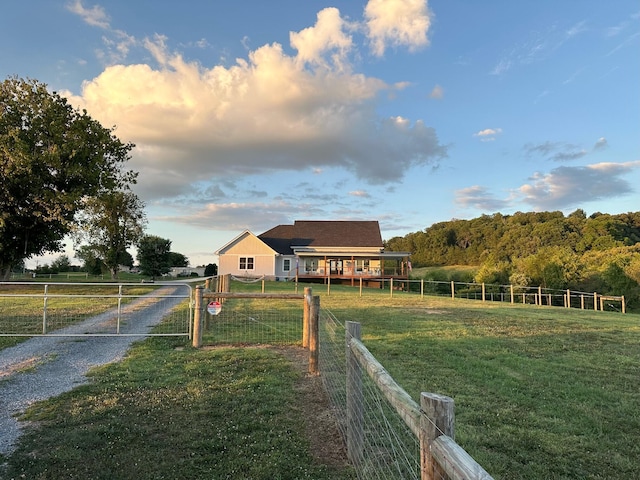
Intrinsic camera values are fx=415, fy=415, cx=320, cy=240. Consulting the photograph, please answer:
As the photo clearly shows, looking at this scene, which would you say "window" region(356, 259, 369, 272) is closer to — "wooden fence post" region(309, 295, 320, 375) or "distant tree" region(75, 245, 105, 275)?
"distant tree" region(75, 245, 105, 275)

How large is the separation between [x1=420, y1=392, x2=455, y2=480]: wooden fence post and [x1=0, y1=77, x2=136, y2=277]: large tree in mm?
23884

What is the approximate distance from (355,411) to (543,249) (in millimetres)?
48649

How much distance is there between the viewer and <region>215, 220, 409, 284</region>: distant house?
3688 centimetres

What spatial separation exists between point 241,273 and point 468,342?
29802mm

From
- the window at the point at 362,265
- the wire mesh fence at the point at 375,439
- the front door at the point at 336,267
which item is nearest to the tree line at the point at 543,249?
the window at the point at 362,265

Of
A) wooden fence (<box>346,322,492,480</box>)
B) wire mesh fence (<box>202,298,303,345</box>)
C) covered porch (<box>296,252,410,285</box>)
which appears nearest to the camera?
wooden fence (<box>346,322,492,480</box>)

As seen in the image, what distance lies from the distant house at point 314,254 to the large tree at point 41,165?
14.3 m

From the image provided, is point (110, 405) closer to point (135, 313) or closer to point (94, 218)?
point (135, 313)

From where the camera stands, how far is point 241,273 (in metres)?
36.9

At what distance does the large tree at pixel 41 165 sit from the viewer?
21.2 meters

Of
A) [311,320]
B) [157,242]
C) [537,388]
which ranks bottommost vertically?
[537,388]

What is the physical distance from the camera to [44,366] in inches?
253

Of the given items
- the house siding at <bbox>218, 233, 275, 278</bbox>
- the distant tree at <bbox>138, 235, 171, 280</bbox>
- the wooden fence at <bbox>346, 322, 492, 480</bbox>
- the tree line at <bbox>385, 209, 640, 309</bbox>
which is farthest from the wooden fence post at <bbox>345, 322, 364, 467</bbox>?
the distant tree at <bbox>138, 235, 171, 280</bbox>

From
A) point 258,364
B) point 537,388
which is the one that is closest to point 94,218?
point 258,364
